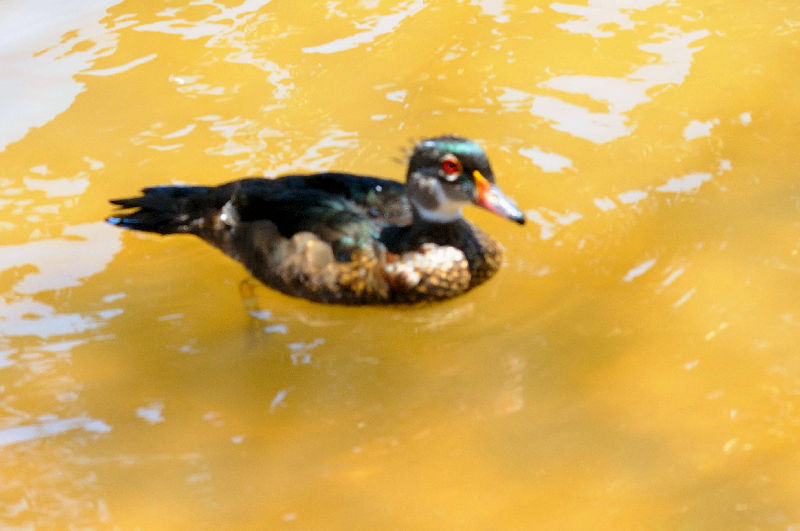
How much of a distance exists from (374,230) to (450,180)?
1.45ft

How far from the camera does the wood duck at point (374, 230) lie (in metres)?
4.62

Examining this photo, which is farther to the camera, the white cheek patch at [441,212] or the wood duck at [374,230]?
the white cheek patch at [441,212]

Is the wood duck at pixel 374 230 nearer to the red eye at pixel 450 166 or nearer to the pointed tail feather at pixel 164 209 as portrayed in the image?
the red eye at pixel 450 166

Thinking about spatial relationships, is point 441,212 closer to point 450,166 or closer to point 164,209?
point 450,166

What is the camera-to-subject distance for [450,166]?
4.62 metres

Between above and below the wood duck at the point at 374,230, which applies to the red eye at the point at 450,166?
above

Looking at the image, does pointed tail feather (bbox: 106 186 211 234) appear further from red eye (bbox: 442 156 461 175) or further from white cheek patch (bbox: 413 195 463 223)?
red eye (bbox: 442 156 461 175)

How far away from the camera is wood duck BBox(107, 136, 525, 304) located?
15.2 ft

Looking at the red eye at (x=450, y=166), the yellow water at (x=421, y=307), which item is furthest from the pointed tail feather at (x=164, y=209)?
the red eye at (x=450, y=166)

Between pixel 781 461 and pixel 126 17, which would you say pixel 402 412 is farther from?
pixel 126 17

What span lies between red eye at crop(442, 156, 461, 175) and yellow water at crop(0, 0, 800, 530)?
23.7 inches

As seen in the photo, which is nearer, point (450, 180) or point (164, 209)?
point (450, 180)

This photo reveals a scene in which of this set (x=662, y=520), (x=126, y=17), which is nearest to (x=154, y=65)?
(x=126, y=17)

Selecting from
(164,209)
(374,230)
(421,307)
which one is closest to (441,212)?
(374,230)
